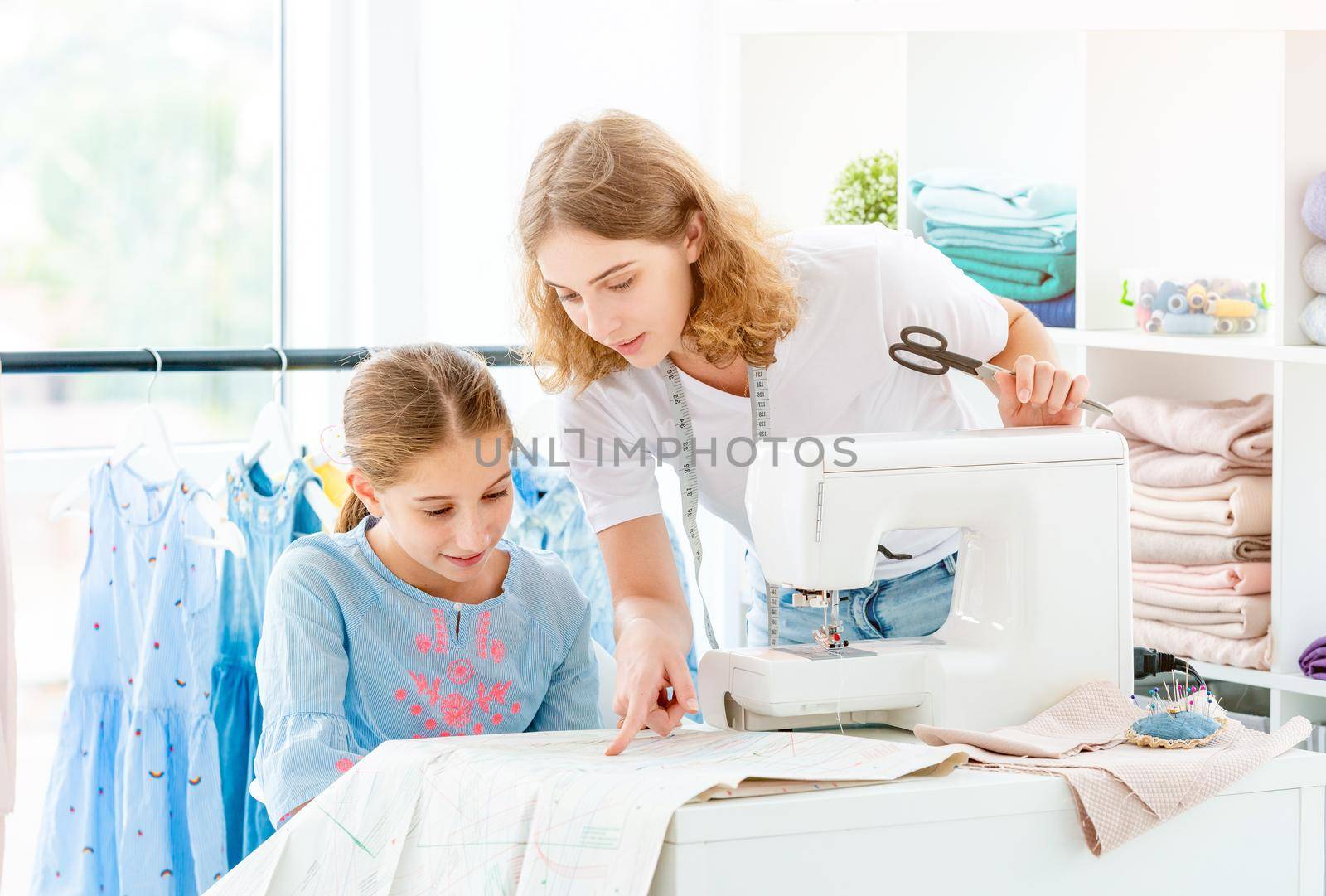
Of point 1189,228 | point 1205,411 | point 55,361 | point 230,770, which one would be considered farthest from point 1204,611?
point 55,361

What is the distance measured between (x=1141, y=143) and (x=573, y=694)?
1.32 metres

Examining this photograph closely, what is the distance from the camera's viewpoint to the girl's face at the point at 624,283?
127 centimetres

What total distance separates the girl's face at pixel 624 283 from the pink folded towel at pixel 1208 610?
3.36 feet

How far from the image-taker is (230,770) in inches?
71.2

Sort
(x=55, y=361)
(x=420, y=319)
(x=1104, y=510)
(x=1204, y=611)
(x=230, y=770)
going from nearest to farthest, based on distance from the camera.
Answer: (x=1104, y=510) < (x=55, y=361) < (x=230, y=770) < (x=1204, y=611) < (x=420, y=319)

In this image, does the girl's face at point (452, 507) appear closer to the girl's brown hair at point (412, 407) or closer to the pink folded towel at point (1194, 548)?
the girl's brown hair at point (412, 407)

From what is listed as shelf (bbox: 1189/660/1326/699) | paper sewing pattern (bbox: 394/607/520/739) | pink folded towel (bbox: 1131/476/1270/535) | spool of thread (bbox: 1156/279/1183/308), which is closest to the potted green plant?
spool of thread (bbox: 1156/279/1183/308)

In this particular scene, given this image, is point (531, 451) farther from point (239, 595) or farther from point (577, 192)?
point (577, 192)

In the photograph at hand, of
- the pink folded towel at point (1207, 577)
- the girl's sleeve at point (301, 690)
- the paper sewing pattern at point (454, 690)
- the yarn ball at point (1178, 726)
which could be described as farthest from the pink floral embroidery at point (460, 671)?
the pink folded towel at point (1207, 577)

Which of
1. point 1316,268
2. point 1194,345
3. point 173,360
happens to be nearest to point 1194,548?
point 1194,345

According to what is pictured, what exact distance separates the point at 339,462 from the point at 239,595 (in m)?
0.23

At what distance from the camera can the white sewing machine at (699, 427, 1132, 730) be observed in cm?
114

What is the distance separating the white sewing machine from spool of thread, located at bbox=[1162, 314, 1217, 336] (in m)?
0.96

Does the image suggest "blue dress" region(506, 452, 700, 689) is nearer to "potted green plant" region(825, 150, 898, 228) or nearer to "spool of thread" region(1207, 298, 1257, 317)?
"potted green plant" region(825, 150, 898, 228)
